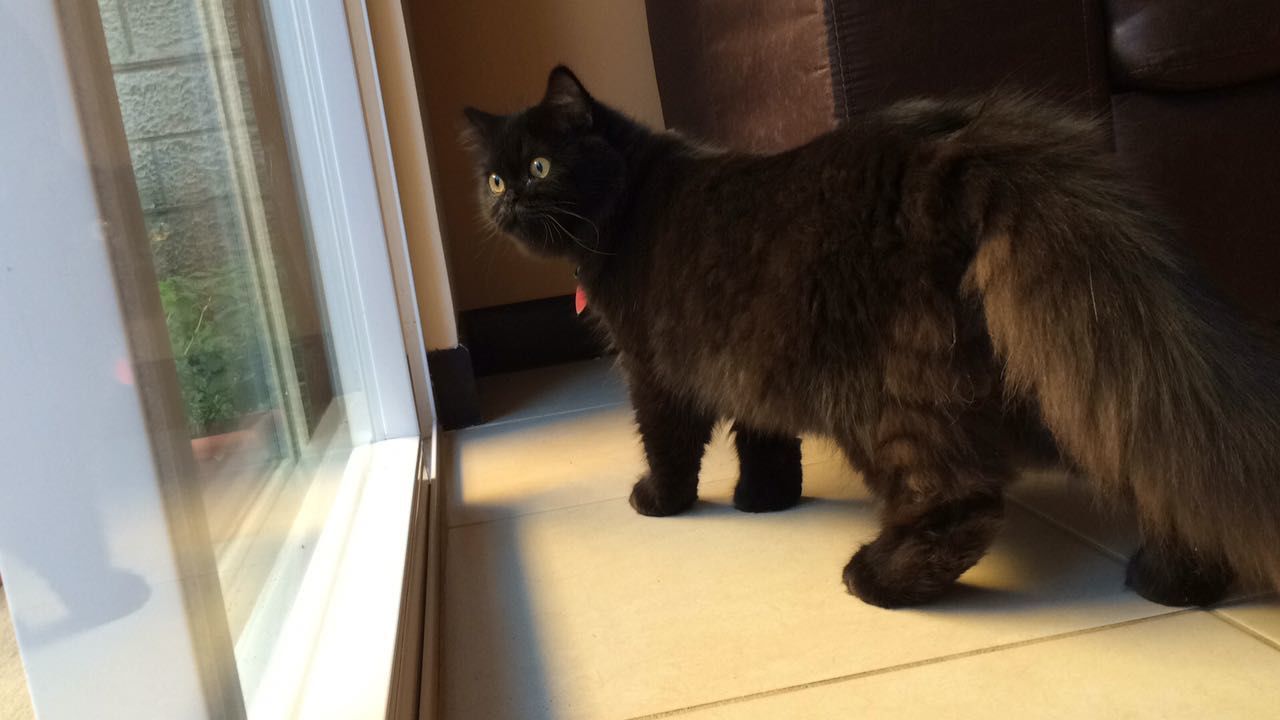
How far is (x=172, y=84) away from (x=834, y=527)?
882mm

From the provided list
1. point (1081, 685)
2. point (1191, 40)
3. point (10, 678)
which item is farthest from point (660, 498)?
point (1191, 40)

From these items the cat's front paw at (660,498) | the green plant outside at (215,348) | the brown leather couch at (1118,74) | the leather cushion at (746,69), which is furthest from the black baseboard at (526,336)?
the green plant outside at (215,348)

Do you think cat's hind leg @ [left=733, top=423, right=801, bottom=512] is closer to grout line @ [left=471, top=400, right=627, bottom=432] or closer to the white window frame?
grout line @ [left=471, top=400, right=627, bottom=432]

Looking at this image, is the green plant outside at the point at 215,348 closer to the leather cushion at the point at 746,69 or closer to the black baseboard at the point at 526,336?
the leather cushion at the point at 746,69

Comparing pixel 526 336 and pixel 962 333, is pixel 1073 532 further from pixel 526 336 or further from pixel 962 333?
pixel 526 336

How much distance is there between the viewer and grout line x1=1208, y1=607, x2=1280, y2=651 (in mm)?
794

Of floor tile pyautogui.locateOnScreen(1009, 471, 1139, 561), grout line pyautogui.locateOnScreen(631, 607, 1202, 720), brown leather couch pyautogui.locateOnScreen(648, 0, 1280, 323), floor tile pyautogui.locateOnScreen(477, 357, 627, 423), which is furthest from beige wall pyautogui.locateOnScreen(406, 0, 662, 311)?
grout line pyautogui.locateOnScreen(631, 607, 1202, 720)

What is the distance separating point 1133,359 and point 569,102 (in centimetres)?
76

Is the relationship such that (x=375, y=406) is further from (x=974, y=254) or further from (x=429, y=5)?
(x=429, y=5)

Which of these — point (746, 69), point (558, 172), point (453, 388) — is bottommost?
point (453, 388)

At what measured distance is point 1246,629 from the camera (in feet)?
2.70

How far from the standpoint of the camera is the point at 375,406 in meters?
1.65

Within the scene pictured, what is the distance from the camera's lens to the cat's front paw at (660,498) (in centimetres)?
127

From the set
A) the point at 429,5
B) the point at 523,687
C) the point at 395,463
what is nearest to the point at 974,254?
the point at 523,687
